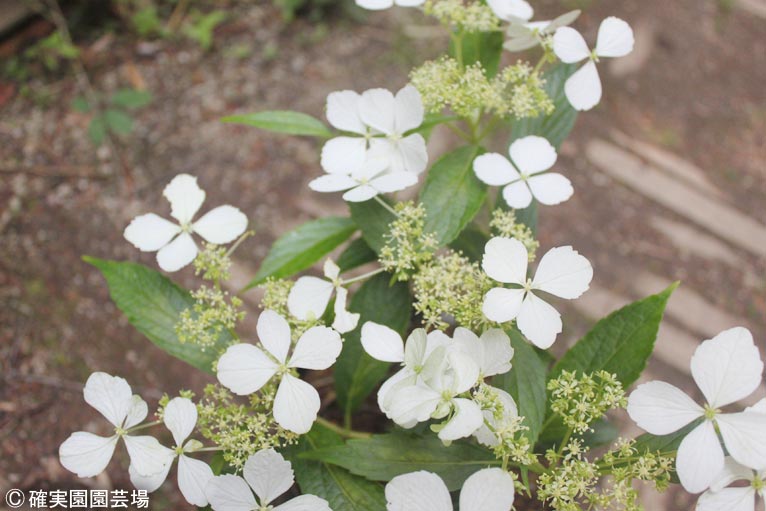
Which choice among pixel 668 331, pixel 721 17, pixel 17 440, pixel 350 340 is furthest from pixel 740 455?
pixel 721 17

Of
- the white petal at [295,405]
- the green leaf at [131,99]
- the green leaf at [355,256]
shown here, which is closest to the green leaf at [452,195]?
the green leaf at [355,256]

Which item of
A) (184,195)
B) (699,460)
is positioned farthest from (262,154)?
(699,460)

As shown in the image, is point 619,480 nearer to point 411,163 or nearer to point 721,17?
point 411,163

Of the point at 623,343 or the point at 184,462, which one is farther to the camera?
the point at 623,343

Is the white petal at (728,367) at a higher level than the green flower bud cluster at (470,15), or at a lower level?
lower

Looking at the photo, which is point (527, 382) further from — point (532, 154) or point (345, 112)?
point (345, 112)

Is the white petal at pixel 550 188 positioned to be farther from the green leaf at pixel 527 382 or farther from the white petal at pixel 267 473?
the white petal at pixel 267 473
